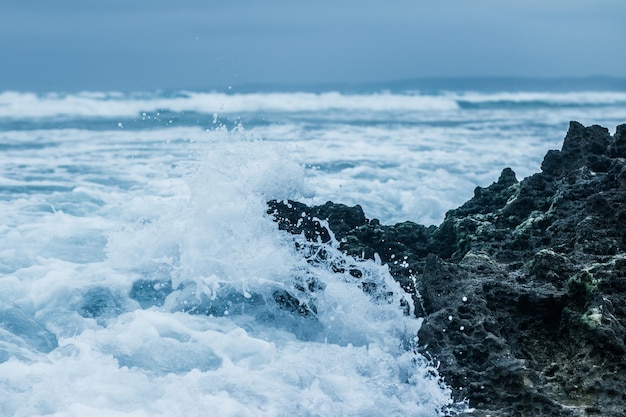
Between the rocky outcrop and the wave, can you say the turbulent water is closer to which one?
the rocky outcrop

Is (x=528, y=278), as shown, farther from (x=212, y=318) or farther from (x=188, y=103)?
(x=188, y=103)

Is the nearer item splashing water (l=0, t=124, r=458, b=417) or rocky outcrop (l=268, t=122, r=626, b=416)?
rocky outcrop (l=268, t=122, r=626, b=416)

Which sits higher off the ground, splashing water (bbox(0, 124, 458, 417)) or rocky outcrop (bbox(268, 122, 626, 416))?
rocky outcrop (bbox(268, 122, 626, 416))

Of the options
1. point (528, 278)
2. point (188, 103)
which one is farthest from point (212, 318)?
point (188, 103)

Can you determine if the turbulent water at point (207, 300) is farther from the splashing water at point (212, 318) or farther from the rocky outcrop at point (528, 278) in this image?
the rocky outcrop at point (528, 278)

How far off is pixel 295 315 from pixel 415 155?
390 inches

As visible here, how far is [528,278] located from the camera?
172 inches

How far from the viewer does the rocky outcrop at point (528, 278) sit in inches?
142

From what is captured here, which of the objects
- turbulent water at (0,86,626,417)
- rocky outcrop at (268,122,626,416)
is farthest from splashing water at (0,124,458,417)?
rocky outcrop at (268,122,626,416)

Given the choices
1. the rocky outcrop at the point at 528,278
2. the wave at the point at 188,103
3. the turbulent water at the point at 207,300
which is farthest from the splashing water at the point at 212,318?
the wave at the point at 188,103

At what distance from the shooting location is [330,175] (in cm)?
1174

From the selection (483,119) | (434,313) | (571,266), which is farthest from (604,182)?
(483,119)

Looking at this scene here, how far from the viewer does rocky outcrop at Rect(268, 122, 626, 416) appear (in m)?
3.62

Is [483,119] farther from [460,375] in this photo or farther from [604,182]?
[460,375]
